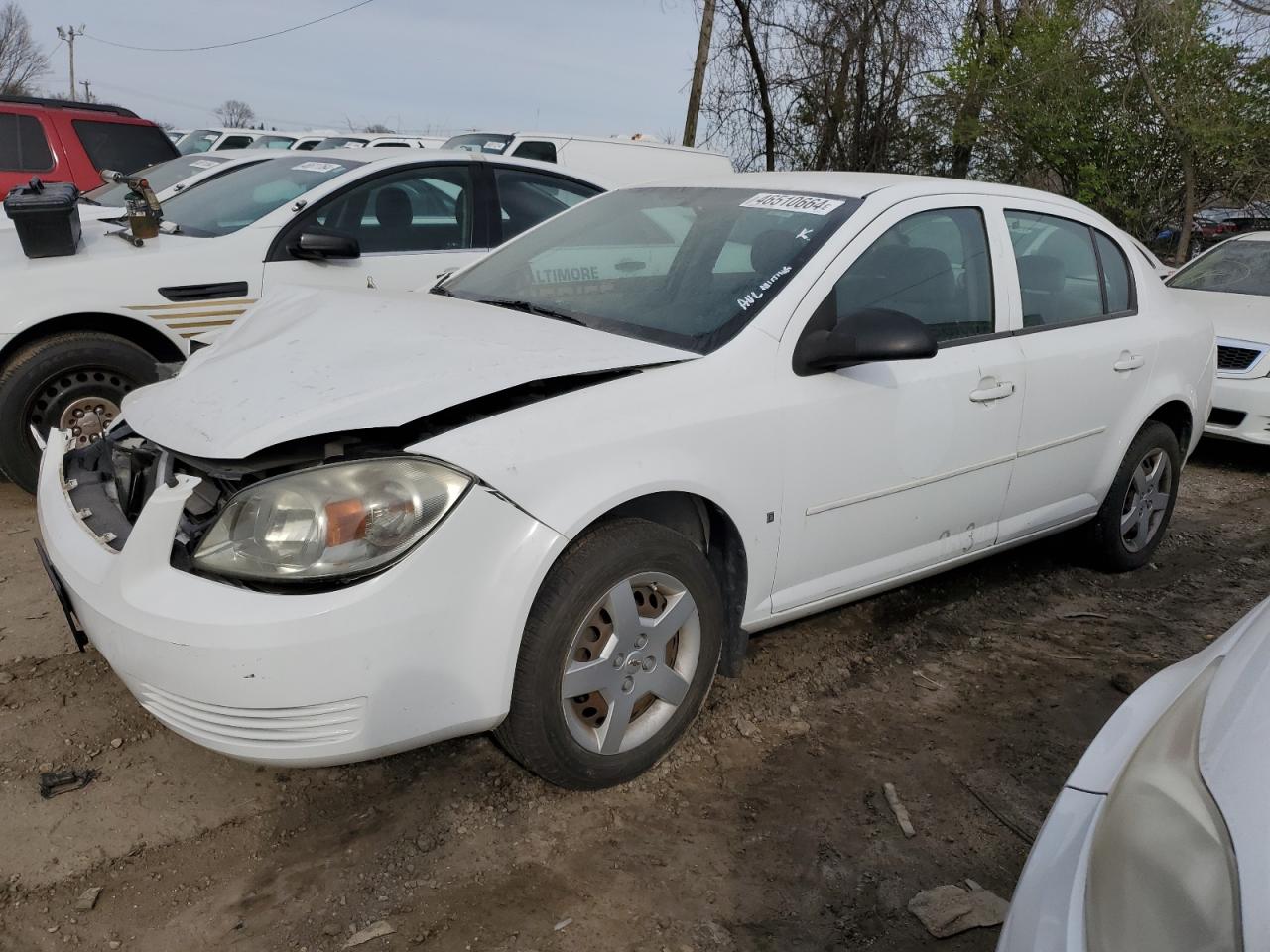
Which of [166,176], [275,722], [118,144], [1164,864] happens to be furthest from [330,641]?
[118,144]

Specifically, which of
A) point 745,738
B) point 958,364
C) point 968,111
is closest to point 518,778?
point 745,738

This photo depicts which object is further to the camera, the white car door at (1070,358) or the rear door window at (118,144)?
the rear door window at (118,144)

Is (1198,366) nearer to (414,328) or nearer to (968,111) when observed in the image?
(414,328)

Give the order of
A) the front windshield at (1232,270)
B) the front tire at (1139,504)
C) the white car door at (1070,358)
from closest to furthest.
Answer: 1. the white car door at (1070,358)
2. the front tire at (1139,504)
3. the front windshield at (1232,270)

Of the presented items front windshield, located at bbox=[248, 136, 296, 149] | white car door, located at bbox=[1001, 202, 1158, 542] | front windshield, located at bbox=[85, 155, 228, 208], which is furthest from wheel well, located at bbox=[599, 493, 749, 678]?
front windshield, located at bbox=[248, 136, 296, 149]

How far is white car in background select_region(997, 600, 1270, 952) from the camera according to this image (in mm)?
1237

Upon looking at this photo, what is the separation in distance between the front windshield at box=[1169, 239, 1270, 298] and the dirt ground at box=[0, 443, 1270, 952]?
15.5 feet

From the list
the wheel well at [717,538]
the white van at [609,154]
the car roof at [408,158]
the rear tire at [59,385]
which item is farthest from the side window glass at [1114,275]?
the white van at [609,154]

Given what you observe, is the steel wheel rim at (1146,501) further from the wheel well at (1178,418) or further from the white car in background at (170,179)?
the white car in background at (170,179)

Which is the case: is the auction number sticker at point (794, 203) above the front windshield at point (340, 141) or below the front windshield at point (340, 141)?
below

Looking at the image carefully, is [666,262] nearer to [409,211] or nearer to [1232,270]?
[409,211]

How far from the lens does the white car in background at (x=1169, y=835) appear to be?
4.06 ft

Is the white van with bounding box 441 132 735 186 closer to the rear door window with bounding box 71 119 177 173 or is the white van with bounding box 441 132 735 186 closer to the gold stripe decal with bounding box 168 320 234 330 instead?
the rear door window with bounding box 71 119 177 173

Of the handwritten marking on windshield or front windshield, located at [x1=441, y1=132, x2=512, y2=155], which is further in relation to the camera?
front windshield, located at [x1=441, y1=132, x2=512, y2=155]
